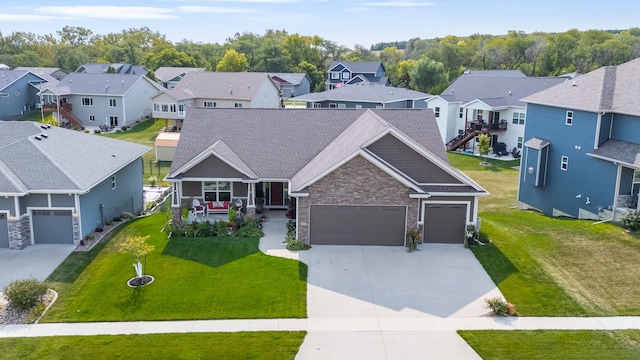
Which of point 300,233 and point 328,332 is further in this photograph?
point 300,233

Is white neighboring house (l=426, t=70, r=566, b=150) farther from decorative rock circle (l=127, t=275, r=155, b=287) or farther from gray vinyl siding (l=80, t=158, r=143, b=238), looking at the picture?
decorative rock circle (l=127, t=275, r=155, b=287)

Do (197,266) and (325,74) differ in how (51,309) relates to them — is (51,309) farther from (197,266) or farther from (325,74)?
(325,74)

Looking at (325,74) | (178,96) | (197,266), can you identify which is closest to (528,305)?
(197,266)

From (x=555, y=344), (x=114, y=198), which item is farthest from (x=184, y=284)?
(x=555, y=344)

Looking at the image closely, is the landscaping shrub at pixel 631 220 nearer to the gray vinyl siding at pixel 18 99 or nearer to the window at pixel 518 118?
the window at pixel 518 118

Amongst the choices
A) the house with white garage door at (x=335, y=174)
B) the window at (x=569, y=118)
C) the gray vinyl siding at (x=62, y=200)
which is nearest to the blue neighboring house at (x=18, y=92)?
the house with white garage door at (x=335, y=174)

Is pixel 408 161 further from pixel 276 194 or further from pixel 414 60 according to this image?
pixel 414 60

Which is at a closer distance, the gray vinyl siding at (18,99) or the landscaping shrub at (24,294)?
the landscaping shrub at (24,294)
